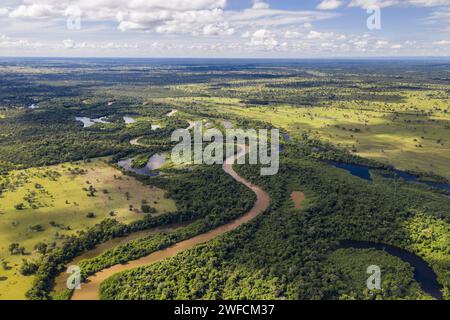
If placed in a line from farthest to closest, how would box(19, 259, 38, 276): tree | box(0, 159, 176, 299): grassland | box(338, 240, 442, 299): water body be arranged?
1. box(0, 159, 176, 299): grassland
2. box(19, 259, 38, 276): tree
3. box(338, 240, 442, 299): water body

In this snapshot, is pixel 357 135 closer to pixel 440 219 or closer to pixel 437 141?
pixel 437 141

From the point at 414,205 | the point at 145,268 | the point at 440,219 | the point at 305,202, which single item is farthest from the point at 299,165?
the point at 145,268

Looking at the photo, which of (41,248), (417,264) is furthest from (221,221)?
Result: (417,264)

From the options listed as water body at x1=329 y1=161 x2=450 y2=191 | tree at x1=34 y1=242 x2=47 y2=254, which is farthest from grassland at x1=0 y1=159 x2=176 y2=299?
water body at x1=329 y1=161 x2=450 y2=191

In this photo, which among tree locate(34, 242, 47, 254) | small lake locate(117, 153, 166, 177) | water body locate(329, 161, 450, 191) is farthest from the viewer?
small lake locate(117, 153, 166, 177)

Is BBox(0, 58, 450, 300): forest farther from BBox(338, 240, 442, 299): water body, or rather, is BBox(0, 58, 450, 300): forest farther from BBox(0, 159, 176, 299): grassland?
BBox(338, 240, 442, 299): water body
